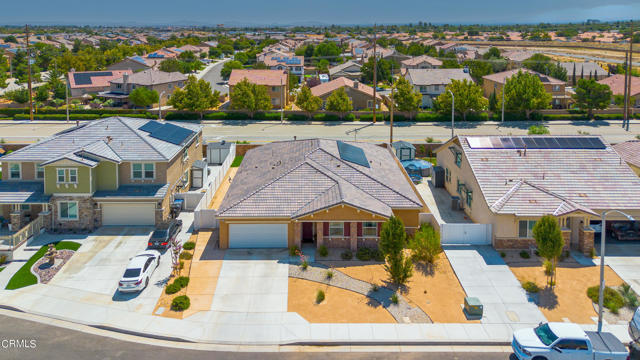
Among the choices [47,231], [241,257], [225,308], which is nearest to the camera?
[225,308]

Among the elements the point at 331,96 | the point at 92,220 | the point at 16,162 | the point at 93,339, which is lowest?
the point at 93,339

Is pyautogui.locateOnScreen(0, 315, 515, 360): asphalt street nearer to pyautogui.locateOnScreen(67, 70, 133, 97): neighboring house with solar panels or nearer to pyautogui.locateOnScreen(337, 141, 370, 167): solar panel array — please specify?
pyautogui.locateOnScreen(337, 141, 370, 167): solar panel array

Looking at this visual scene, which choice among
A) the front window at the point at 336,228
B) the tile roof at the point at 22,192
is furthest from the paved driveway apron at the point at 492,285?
the tile roof at the point at 22,192

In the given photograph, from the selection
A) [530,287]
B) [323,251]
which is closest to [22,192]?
[323,251]

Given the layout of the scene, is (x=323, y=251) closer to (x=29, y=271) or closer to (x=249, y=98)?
(x=29, y=271)

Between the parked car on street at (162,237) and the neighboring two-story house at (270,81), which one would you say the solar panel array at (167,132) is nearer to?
the parked car on street at (162,237)

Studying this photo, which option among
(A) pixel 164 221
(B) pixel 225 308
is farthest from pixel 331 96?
(B) pixel 225 308

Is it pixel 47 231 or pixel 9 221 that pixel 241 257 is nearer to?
pixel 47 231
